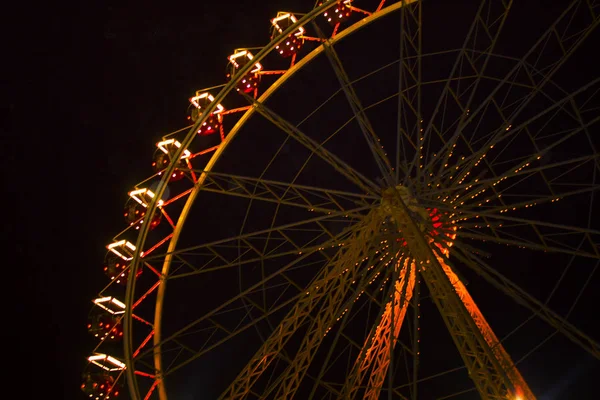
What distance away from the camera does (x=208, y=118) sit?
11.0 metres

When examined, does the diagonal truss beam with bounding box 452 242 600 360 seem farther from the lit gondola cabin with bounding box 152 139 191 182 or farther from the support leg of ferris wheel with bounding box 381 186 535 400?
the lit gondola cabin with bounding box 152 139 191 182

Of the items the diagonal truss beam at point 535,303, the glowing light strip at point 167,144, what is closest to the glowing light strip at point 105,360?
the glowing light strip at point 167,144

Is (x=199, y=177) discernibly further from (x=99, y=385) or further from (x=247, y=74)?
(x=99, y=385)

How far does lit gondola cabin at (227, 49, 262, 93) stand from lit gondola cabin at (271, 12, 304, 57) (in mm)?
572

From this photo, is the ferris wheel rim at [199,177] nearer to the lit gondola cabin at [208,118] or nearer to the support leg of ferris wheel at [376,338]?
the lit gondola cabin at [208,118]

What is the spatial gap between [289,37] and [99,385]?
292 inches

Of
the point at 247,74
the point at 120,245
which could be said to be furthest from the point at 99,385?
the point at 247,74

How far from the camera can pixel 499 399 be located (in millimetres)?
7176

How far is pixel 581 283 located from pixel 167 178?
12.5 m

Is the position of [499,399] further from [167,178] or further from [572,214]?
[572,214]

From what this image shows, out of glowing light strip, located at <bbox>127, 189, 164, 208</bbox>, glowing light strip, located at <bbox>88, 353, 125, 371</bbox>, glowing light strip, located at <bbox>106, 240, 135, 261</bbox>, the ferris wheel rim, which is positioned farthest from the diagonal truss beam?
glowing light strip, located at <bbox>88, 353, 125, 371</bbox>

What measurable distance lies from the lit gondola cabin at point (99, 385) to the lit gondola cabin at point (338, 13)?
786 centimetres

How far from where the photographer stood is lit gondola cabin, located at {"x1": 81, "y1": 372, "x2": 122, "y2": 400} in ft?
33.9

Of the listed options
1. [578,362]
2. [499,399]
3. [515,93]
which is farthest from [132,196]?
[578,362]
